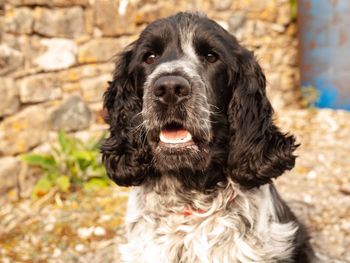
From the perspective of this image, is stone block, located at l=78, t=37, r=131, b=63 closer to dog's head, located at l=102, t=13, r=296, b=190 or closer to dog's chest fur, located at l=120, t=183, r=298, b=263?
dog's head, located at l=102, t=13, r=296, b=190

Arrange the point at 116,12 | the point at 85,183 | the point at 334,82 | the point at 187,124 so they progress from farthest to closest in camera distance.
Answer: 1. the point at 334,82
2. the point at 116,12
3. the point at 85,183
4. the point at 187,124

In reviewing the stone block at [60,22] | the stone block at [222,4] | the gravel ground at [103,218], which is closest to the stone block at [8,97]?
the stone block at [60,22]

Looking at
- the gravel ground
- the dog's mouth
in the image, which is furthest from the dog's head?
the gravel ground

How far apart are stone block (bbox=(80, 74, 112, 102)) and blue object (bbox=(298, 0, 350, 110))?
108 inches

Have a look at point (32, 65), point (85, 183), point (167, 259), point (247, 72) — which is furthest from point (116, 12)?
point (167, 259)

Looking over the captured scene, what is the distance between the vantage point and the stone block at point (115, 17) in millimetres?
5164

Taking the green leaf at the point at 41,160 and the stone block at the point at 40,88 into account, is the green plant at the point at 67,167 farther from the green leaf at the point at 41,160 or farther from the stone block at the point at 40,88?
the stone block at the point at 40,88

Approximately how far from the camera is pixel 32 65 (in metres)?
4.77

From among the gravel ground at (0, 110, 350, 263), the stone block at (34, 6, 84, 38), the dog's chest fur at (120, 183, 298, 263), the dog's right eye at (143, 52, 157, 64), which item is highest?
the dog's right eye at (143, 52, 157, 64)

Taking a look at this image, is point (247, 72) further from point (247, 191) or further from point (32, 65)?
point (32, 65)

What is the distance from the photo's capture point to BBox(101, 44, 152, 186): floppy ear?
2.88m

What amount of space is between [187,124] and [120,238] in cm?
190

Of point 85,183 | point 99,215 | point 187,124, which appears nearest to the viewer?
point 187,124

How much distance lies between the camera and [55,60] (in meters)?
4.90
